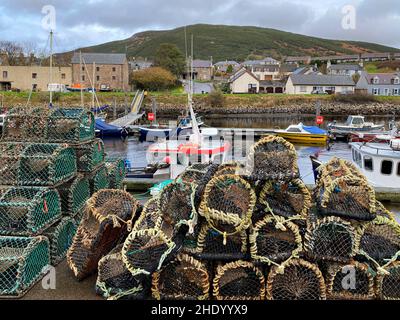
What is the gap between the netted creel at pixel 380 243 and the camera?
459cm

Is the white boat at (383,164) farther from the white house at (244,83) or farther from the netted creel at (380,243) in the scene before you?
the white house at (244,83)

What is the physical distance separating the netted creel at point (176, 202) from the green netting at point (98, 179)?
8.23 ft

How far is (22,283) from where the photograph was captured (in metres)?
4.80

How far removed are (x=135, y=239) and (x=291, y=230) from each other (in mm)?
1735

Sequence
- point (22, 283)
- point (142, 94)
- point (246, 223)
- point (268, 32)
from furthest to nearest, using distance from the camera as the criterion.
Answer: point (268, 32) → point (142, 94) → point (22, 283) → point (246, 223)

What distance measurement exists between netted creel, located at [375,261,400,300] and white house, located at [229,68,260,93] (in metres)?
58.5

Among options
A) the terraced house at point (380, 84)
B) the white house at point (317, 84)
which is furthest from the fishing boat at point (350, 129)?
the terraced house at point (380, 84)

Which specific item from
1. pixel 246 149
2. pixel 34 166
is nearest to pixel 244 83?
pixel 246 149

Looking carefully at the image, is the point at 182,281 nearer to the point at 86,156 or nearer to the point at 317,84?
the point at 86,156

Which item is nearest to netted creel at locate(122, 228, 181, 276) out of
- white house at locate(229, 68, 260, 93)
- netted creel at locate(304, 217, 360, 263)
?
netted creel at locate(304, 217, 360, 263)

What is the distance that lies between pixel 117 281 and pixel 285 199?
2225 millimetres

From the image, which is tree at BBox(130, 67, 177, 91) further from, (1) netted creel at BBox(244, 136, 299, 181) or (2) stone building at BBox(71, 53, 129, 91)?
(1) netted creel at BBox(244, 136, 299, 181)

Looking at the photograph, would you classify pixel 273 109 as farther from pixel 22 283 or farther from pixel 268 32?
pixel 268 32

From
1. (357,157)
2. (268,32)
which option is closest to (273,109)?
(357,157)
